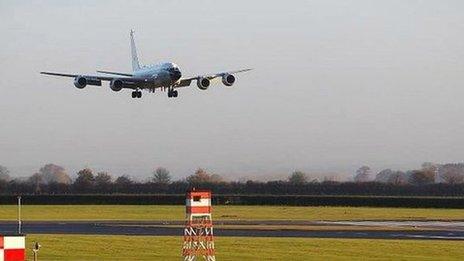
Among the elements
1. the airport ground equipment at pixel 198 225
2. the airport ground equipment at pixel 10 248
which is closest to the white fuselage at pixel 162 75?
→ the airport ground equipment at pixel 198 225

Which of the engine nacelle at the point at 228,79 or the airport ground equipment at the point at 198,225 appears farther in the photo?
the engine nacelle at the point at 228,79

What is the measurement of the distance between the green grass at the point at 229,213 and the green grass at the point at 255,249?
111 ft

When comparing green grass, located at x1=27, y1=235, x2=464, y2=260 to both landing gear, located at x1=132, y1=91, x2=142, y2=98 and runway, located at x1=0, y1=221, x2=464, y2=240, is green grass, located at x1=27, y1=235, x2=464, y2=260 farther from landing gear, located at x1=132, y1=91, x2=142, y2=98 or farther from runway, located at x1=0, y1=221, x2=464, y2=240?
landing gear, located at x1=132, y1=91, x2=142, y2=98

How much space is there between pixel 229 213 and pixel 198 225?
191ft

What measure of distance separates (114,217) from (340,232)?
101ft

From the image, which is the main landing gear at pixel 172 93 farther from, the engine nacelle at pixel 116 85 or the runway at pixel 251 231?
the runway at pixel 251 231

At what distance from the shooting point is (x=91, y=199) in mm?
116312

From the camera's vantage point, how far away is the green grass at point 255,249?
41.4 m

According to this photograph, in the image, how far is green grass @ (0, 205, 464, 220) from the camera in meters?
86.9

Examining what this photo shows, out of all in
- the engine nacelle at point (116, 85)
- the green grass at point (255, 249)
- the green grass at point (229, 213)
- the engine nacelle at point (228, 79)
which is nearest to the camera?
the green grass at point (255, 249)

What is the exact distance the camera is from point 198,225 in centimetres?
3697

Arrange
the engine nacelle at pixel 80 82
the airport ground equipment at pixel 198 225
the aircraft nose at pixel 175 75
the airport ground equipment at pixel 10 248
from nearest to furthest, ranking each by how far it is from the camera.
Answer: the airport ground equipment at pixel 10 248
the airport ground equipment at pixel 198 225
the engine nacelle at pixel 80 82
the aircraft nose at pixel 175 75

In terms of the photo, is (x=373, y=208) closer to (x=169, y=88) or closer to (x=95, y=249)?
(x=169, y=88)

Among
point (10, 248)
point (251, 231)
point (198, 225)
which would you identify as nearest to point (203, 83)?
point (251, 231)
